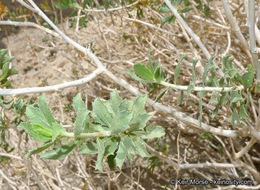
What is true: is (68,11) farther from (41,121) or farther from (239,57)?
(41,121)

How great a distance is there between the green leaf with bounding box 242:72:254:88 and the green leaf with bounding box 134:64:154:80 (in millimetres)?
267

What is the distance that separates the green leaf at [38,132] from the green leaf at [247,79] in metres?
0.56

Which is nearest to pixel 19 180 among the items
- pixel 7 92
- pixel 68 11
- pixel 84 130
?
pixel 7 92

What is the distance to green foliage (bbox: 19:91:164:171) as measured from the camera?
2.07 feet

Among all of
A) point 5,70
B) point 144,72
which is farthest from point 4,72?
point 144,72

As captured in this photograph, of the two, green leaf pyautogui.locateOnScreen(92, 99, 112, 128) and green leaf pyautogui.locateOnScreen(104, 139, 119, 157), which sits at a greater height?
green leaf pyautogui.locateOnScreen(92, 99, 112, 128)

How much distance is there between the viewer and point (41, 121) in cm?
66

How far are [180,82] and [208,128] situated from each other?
766 millimetres

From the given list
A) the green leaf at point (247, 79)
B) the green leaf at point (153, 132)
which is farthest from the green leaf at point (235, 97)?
the green leaf at point (153, 132)

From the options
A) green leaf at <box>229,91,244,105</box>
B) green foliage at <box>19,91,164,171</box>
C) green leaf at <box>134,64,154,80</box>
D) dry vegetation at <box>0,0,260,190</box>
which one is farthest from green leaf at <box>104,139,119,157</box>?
dry vegetation at <box>0,0,260,190</box>

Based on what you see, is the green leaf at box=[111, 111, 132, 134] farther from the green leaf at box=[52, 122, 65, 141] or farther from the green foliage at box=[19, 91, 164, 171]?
the green leaf at box=[52, 122, 65, 141]

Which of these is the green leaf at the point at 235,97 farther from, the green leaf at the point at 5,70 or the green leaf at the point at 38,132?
the green leaf at the point at 5,70

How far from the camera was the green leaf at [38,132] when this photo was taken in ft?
2.08

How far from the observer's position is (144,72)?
0.81m
